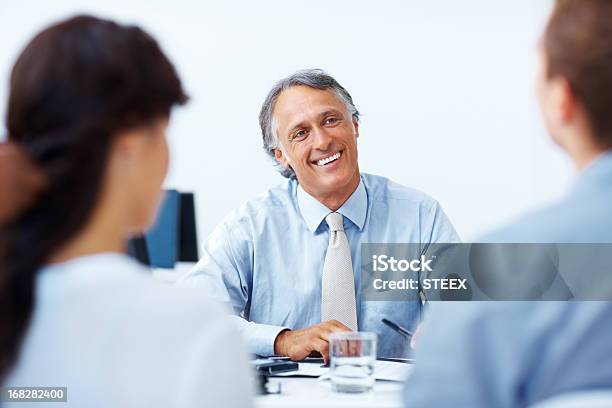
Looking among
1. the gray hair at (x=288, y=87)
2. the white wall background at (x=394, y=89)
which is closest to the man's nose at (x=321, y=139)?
the gray hair at (x=288, y=87)

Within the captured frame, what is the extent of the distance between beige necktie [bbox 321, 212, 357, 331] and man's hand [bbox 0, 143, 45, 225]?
1.57 m

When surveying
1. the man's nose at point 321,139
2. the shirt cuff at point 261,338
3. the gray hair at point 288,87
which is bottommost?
the shirt cuff at point 261,338

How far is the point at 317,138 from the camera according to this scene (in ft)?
8.66

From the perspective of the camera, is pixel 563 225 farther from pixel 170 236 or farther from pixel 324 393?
pixel 170 236

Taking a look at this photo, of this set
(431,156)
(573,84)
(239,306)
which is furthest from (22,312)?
(431,156)

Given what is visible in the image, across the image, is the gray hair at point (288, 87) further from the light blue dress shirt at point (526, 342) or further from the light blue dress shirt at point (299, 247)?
the light blue dress shirt at point (526, 342)

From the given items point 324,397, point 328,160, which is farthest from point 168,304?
point 328,160

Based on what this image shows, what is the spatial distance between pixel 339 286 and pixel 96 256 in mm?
1556

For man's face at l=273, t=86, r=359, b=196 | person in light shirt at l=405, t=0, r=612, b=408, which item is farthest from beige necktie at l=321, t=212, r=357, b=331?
person in light shirt at l=405, t=0, r=612, b=408

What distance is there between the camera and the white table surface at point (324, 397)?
59.6 inches

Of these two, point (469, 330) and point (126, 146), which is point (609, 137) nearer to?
point (469, 330)

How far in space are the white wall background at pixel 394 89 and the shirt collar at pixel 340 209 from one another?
192cm

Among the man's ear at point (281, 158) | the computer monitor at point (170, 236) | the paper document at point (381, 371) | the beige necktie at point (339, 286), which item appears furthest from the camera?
the computer monitor at point (170, 236)

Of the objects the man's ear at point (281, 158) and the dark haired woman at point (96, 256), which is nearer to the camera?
the dark haired woman at point (96, 256)
